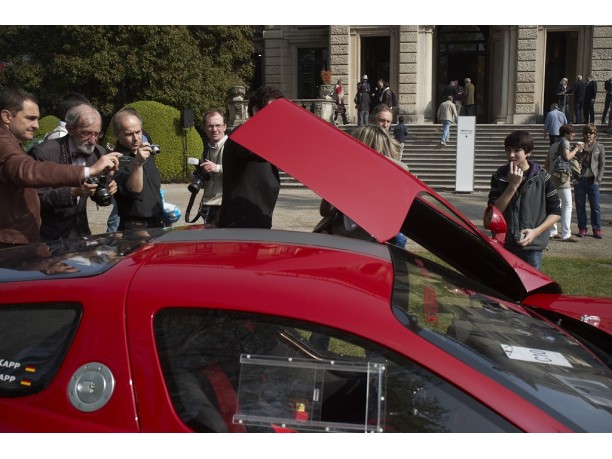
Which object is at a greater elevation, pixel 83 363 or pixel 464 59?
pixel 464 59

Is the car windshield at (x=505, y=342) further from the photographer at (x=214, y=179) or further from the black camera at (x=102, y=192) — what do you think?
the photographer at (x=214, y=179)

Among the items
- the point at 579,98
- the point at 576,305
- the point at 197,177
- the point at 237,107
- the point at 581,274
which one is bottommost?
the point at 581,274

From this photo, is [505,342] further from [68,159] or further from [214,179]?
[214,179]

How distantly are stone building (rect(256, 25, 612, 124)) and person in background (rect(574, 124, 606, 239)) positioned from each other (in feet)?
53.6

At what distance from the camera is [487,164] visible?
21.2 m

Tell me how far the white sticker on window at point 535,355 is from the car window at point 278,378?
49 centimetres

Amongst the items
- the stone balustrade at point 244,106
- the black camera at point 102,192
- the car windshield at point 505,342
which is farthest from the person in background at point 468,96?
the car windshield at point 505,342

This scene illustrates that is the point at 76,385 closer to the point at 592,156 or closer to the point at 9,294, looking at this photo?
the point at 9,294

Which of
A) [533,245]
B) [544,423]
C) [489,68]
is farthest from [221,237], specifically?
[489,68]

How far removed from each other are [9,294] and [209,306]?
639 millimetres

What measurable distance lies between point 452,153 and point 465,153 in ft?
16.0

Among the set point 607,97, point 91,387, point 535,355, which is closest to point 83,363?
point 91,387

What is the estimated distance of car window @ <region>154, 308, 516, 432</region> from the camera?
1.98 metres

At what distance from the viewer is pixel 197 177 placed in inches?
216
